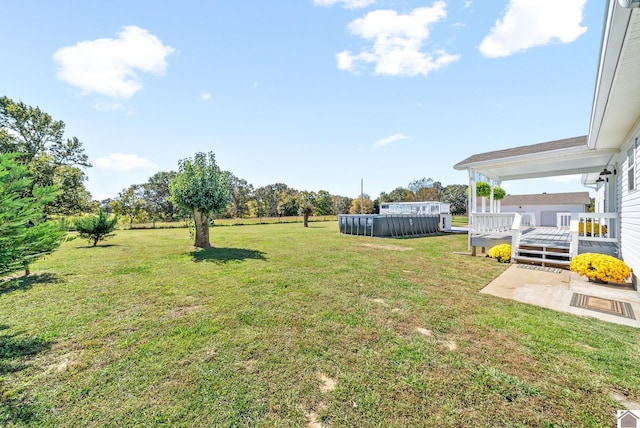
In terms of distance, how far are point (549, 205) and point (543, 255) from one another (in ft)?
85.9

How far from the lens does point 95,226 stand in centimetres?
1111

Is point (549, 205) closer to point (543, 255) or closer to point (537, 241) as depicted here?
point (537, 241)

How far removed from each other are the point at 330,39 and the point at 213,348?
33.5ft

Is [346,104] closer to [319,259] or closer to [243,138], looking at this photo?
[243,138]

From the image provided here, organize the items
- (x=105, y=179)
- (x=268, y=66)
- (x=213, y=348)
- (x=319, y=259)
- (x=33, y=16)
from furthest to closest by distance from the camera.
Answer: (x=105, y=179) → (x=268, y=66) → (x=319, y=259) → (x=33, y=16) → (x=213, y=348)

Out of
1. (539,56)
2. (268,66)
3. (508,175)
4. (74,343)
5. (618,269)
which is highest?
(268,66)

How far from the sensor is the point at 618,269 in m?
4.84

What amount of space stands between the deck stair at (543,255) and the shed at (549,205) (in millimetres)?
21428

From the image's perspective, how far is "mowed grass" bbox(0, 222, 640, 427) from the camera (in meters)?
1.87

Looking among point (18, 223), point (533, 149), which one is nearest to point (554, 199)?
point (533, 149)

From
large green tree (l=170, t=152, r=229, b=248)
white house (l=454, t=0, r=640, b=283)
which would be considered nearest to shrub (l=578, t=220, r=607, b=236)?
white house (l=454, t=0, r=640, b=283)

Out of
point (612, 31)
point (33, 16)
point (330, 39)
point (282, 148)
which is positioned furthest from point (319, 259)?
point (282, 148)

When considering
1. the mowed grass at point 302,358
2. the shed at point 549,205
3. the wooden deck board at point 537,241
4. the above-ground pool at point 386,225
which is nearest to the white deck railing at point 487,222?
the wooden deck board at point 537,241

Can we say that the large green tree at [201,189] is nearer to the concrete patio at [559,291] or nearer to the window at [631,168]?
the concrete patio at [559,291]
